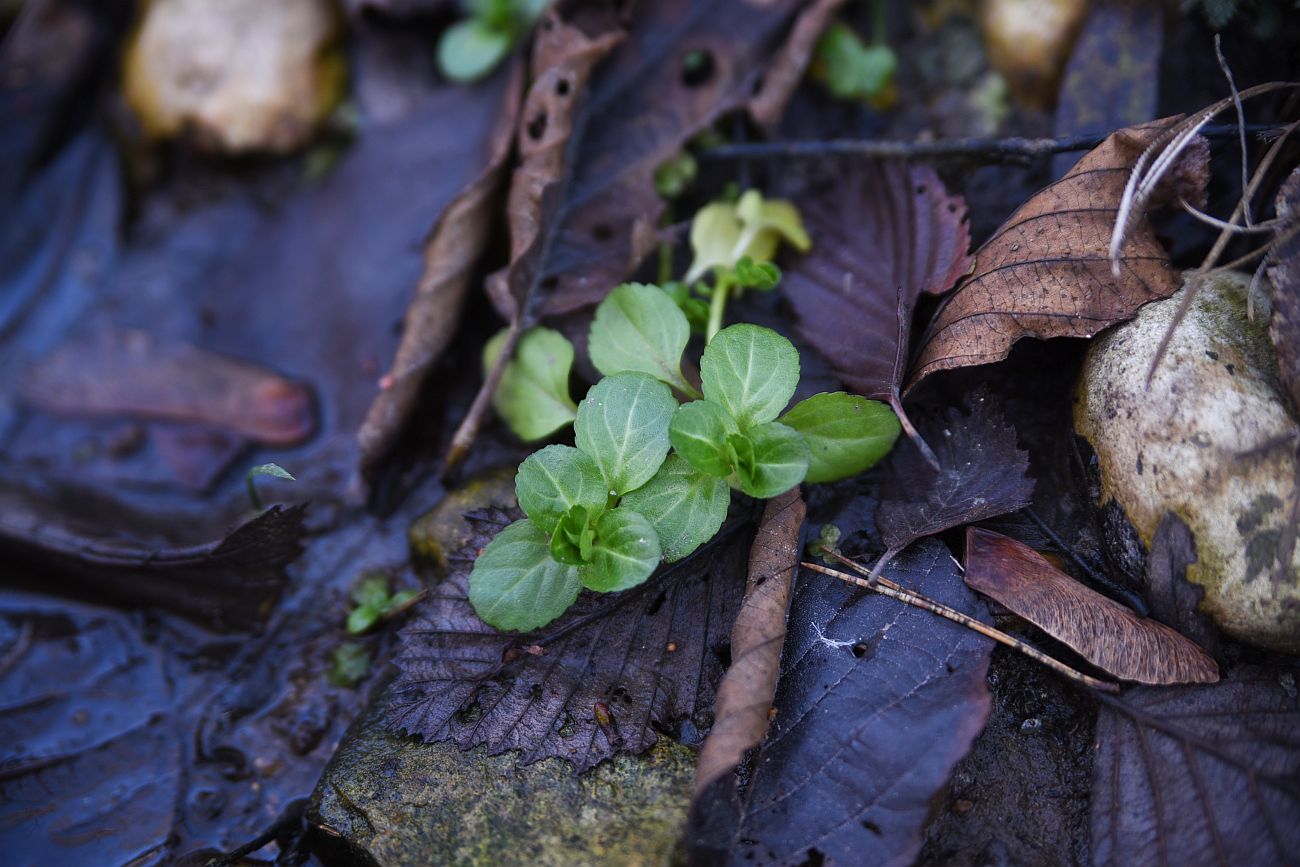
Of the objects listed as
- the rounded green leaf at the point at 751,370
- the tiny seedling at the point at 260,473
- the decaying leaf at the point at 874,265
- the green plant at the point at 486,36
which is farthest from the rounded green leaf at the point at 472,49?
the rounded green leaf at the point at 751,370

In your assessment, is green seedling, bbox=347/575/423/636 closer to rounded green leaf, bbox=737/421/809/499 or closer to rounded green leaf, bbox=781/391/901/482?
rounded green leaf, bbox=737/421/809/499

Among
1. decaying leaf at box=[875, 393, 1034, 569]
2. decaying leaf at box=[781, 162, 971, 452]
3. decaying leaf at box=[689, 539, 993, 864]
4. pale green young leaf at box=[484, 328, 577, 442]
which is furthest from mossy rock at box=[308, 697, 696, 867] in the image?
decaying leaf at box=[781, 162, 971, 452]

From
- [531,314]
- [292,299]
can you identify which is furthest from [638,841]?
[292,299]

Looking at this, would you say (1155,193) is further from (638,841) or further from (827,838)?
(638,841)

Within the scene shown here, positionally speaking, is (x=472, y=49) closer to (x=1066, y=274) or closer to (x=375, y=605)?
(x=375, y=605)

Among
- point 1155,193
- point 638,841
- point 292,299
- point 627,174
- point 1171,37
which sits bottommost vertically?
point 638,841
